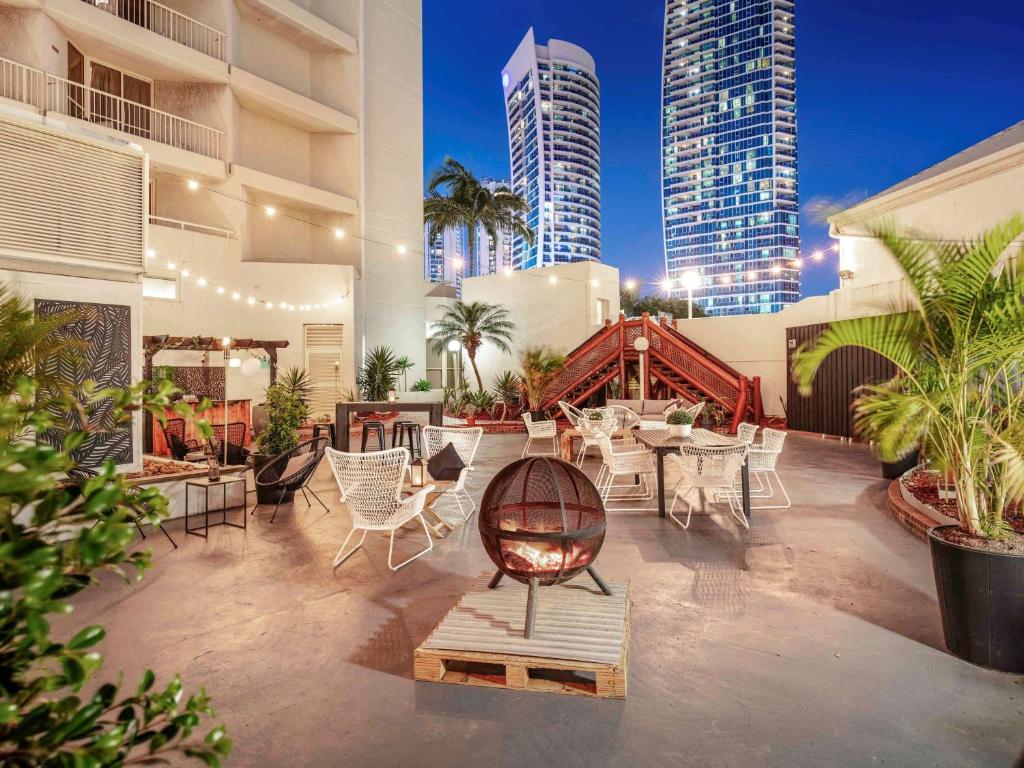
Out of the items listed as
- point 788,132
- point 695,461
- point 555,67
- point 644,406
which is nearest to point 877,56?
point 788,132

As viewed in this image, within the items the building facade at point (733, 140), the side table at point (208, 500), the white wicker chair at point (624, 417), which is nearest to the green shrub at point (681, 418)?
the white wicker chair at point (624, 417)

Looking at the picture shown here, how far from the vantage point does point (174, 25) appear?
45.3 ft

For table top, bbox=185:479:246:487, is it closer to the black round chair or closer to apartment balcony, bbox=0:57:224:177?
the black round chair

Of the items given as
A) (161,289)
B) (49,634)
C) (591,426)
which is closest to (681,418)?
(591,426)

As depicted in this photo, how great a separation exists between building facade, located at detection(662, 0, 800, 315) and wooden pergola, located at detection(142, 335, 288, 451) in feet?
247

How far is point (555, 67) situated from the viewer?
8462 centimetres

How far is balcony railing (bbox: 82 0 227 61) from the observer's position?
13.5 metres

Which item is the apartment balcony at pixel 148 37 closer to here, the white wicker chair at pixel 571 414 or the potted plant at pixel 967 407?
the white wicker chair at pixel 571 414

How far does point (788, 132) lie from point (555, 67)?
37599 millimetres

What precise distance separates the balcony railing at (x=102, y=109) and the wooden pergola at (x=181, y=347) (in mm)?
5101

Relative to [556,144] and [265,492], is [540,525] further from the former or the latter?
[556,144]

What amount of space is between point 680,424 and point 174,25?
15611 millimetres

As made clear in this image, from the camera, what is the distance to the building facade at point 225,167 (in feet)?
20.6

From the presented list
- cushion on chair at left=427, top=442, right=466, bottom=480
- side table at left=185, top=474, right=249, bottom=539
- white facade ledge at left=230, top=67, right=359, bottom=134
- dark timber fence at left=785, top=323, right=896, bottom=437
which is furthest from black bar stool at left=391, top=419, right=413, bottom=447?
white facade ledge at left=230, top=67, right=359, bottom=134
